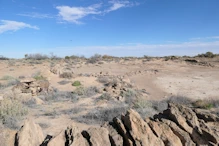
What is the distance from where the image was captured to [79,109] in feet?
31.7

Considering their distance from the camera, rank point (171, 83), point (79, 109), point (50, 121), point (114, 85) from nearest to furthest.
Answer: point (50, 121) < point (79, 109) < point (114, 85) < point (171, 83)

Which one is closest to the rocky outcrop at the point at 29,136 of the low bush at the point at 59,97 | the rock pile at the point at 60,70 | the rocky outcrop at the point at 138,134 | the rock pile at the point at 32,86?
the rocky outcrop at the point at 138,134

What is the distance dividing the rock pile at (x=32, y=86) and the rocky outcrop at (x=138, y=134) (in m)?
7.68

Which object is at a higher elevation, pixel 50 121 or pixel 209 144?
pixel 209 144

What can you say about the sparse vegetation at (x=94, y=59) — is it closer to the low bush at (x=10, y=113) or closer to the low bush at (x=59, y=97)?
the low bush at (x=59, y=97)

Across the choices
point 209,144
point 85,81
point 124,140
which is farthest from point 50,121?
point 85,81

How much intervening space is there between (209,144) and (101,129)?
7.15 feet

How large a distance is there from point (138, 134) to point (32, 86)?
9602 mm

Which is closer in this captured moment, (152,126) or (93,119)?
(152,126)

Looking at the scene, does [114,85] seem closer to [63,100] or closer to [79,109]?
[63,100]

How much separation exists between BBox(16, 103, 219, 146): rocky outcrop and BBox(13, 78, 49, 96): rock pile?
7678mm

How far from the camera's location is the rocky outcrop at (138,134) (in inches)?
176

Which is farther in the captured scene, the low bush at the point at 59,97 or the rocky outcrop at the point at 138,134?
the low bush at the point at 59,97

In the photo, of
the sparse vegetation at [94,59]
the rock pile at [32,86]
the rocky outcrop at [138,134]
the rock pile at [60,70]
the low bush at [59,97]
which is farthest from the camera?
the sparse vegetation at [94,59]
